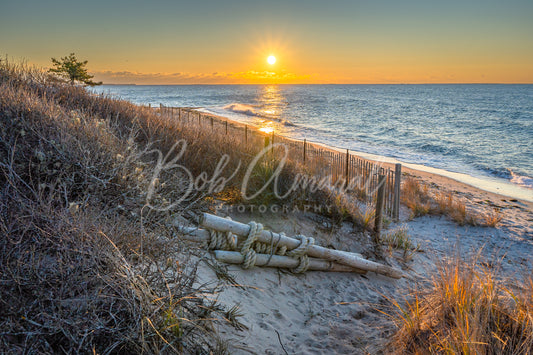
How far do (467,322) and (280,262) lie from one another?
256 cm

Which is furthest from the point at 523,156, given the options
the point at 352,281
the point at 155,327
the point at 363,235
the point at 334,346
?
A: the point at 155,327

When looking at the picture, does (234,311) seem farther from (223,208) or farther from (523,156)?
(523,156)

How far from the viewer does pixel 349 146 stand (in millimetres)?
26531

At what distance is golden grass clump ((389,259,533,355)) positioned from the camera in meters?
2.55

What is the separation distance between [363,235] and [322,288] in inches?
88.9

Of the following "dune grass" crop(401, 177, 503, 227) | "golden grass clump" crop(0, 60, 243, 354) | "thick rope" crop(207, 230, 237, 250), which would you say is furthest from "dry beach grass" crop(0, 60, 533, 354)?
"dune grass" crop(401, 177, 503, 227)

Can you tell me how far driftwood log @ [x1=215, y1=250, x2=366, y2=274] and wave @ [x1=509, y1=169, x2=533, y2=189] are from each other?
15.4 metres

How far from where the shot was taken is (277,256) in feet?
15.3

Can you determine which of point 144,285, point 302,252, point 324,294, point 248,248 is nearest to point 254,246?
point 248,248

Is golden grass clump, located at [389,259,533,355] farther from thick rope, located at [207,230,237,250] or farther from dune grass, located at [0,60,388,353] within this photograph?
thick rope, located at [207,230,237,250]

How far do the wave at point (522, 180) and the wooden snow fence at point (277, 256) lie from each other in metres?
14.9

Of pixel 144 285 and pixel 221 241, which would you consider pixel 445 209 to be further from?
pixel 144 285

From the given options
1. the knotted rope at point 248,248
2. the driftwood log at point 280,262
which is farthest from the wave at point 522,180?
the knotted rope at point 248,248

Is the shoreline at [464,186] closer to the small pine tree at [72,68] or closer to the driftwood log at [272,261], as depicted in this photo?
the driftwood log at [272,261]
